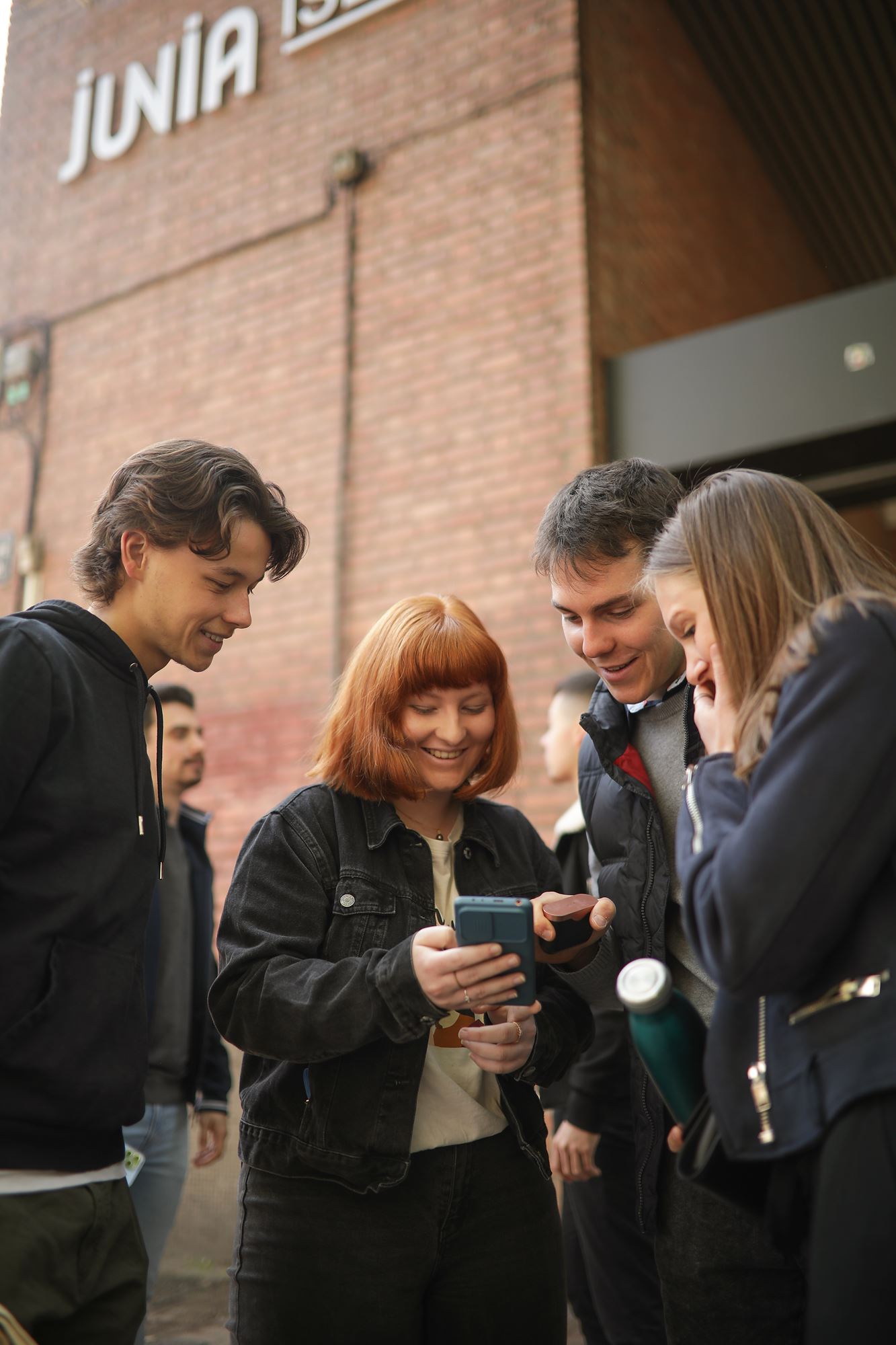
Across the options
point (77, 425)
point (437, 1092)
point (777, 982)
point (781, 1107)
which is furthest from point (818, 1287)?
point (77, 425)

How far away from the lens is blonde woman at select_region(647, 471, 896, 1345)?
1162 mm

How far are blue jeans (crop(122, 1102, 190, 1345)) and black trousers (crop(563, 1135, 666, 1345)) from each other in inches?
51.2

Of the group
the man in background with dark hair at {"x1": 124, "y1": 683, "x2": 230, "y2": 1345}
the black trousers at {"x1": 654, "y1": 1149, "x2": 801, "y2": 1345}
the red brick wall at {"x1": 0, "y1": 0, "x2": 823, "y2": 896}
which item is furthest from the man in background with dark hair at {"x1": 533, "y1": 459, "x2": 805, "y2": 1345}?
the red brick wall at {"x1": 0, "y1": 0, "x2": 823, "y2": 896}

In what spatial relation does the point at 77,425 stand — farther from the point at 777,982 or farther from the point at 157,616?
the point at 777,982

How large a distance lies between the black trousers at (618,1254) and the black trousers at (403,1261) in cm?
92

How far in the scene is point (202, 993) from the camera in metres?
3.54

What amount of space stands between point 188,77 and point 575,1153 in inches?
254

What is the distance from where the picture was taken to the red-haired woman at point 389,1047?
1661 millimetres

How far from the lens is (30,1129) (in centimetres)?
149

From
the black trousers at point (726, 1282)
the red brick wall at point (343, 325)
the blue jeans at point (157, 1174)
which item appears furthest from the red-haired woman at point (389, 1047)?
the red brick wall at point (343, 325)

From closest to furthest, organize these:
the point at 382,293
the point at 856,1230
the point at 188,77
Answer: the point at 856,1230
the point at 382,293
the point at 188,77

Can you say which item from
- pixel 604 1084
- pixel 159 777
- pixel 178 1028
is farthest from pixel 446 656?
pixel 178 1028

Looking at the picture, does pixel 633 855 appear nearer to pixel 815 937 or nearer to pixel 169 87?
pixel 815 937

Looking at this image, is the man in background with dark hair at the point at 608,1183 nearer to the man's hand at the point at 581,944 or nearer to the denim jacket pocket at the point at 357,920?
the man's hand at the point at 581,944
